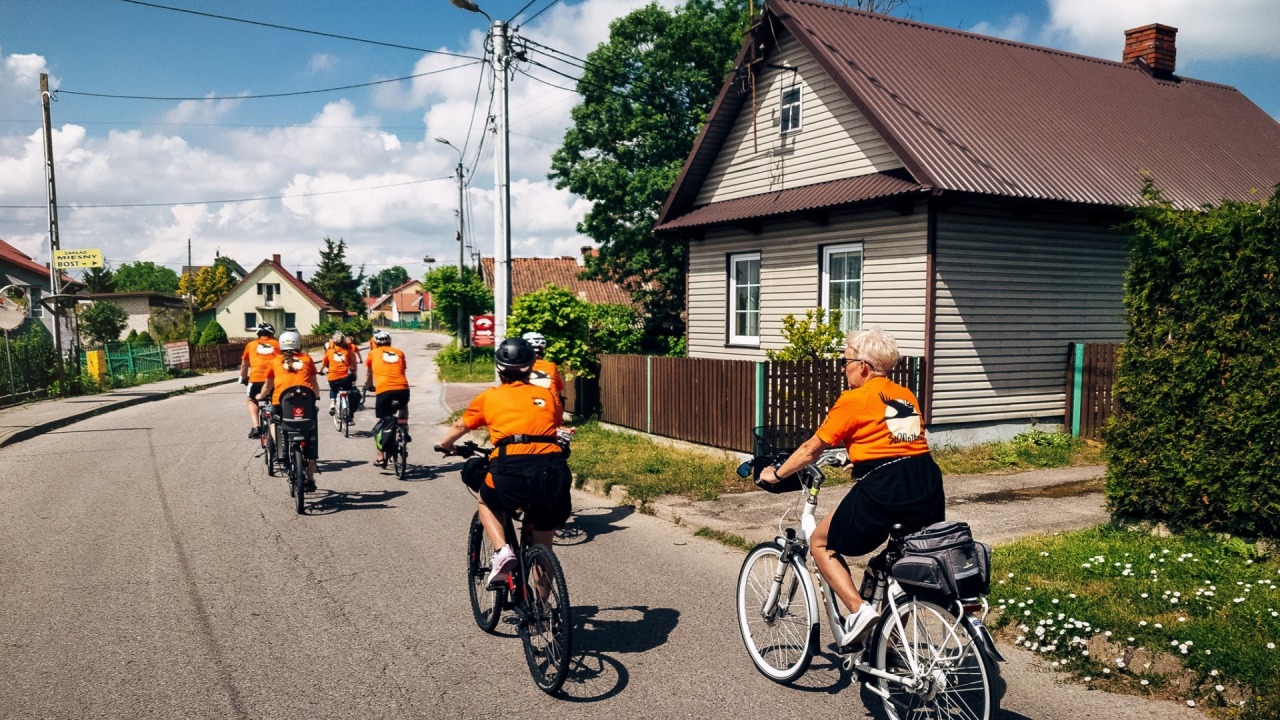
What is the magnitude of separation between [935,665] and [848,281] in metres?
10.4

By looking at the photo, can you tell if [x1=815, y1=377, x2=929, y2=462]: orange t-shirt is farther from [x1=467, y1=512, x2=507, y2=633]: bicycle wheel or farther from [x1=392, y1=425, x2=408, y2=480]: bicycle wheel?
[x1=392, y1=425, x2=408, y2=480]: bicycle wheel

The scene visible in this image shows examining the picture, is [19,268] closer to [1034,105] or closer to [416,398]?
[416,398]

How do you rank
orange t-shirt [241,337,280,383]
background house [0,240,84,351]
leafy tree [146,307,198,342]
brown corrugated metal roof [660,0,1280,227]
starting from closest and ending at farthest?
orange t-shirt [241,337,280,383], brown corrugated metal roof [660,0,1280,227], background house [0,240,84,351], leafy tree [146,307,198,342]

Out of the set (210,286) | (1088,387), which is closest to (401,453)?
(1088,387)

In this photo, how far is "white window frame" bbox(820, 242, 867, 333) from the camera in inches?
517

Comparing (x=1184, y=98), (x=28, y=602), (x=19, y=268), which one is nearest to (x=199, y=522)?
(x=28, y=602)

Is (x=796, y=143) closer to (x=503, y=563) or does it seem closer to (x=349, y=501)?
(x=349, y=501)

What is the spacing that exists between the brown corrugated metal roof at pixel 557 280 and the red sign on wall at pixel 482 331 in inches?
1038

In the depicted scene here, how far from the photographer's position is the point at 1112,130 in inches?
590

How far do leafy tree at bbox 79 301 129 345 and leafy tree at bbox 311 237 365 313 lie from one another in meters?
47.7

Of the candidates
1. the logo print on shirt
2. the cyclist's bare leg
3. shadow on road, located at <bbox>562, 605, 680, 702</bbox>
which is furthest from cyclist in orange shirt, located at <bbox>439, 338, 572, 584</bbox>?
the logo print on shirt

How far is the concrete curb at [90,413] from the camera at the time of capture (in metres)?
15.7

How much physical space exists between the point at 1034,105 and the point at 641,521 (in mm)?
10934

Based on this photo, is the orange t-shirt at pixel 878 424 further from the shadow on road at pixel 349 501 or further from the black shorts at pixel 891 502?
the shadow on road at pixel 349 501
